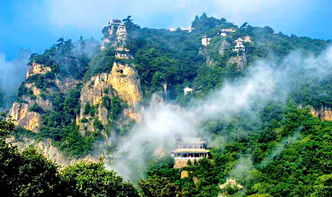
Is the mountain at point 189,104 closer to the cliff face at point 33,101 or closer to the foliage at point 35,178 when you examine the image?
the cliff face at point 33,101

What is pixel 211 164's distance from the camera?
174ft

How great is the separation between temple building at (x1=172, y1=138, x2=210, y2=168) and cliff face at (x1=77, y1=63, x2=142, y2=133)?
1649cm

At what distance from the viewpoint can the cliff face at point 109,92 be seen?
7325cm

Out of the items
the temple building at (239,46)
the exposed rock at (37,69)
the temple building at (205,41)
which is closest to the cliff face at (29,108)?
the exposed rock at (37,69)

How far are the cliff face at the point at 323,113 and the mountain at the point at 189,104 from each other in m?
0.16

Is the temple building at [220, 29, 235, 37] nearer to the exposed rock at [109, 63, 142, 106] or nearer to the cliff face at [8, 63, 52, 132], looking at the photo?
the exposed rock at [109, 63, 142, 106]

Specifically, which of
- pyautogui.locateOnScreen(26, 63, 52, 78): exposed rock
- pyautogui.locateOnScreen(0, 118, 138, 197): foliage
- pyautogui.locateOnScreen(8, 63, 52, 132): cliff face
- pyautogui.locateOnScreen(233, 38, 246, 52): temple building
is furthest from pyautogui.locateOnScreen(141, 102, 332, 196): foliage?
pyautogui.locateOnScreen(26, 63, 52, 78): exposed rock

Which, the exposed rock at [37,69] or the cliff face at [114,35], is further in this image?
the cliff face at [114,35]

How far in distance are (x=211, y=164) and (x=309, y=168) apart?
10.7 metres

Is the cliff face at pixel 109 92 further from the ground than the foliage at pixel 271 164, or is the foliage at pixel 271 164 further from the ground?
the cliff face at pixel 109 92

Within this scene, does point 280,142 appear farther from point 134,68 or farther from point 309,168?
point 134,68

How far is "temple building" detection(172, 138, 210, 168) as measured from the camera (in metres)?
56.2

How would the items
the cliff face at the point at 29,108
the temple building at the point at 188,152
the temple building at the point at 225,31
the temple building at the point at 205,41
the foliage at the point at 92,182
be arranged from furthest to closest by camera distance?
1. the temple building at the point at 205,41
2. the temple building at the point at 225,31
3. the cliff face at the point at 29,108
4. the temple building at the point at 188,152
5. the foliage at the point at 92,182

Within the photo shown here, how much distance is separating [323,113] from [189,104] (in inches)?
721
